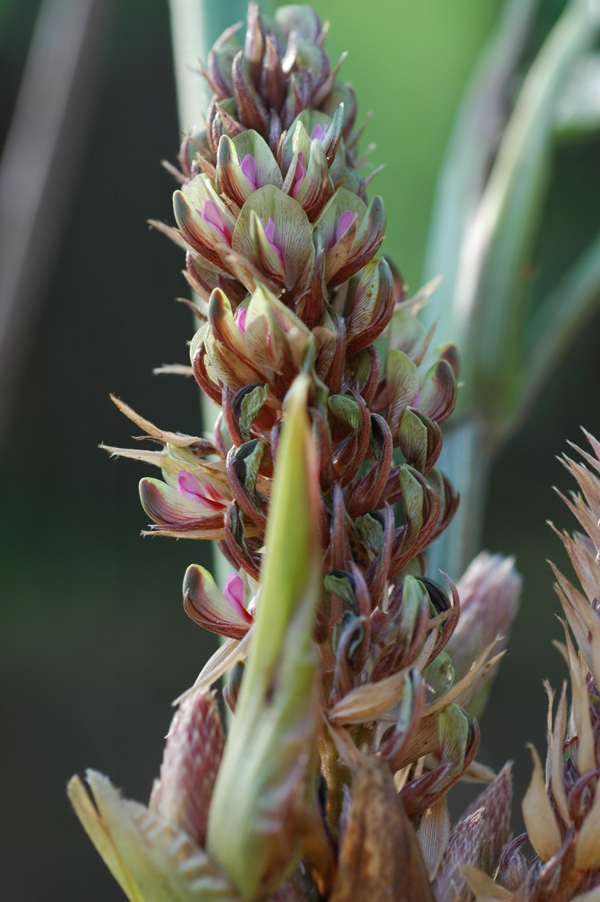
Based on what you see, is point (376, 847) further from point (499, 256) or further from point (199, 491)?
point (499, 256)

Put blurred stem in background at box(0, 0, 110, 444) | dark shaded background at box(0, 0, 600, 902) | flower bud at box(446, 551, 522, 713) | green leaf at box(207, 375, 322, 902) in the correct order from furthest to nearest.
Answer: dark shaded background at box(0, 0, 600, 902), blurred stem in background at box(0, 0, 110, 444), flower bud at box(446, 551, 522, 713), green leaf at box(207, 375, 322, 902)

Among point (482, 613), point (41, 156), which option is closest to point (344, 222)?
point (482, 613)

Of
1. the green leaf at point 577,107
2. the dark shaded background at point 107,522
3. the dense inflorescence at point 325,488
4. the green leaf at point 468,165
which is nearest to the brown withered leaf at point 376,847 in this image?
the dense inflorescence at point 325,488

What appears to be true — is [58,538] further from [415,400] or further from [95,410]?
[415,400]

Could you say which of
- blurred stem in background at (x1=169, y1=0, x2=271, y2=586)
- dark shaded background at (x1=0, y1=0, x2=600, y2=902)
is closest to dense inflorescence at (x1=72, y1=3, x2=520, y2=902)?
blurred stem in background at (x1=169, y1=0, x2=271, y2=586)

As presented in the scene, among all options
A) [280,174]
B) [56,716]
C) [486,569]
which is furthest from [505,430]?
[56,716]

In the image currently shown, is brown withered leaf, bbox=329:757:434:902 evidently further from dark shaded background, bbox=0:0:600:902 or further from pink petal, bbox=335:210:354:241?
dark shaded background, bbox=0:0:600:902
